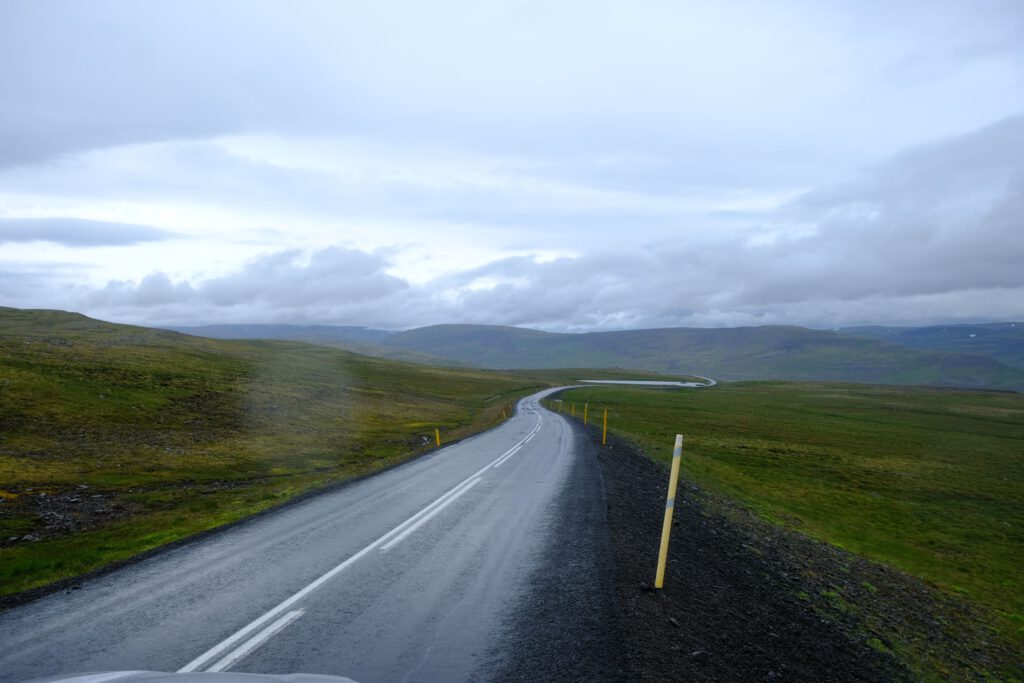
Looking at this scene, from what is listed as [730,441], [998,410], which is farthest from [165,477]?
[998,410]

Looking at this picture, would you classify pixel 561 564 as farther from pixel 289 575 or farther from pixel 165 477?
pixel 165 477

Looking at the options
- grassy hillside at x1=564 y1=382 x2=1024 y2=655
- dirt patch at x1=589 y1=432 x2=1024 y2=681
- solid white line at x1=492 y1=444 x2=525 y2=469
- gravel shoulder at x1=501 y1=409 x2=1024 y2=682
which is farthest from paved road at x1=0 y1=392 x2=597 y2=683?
grassy hillside at x1=564 y1=382 x2=1024 y2=655

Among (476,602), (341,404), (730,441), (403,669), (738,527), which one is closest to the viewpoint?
(403,669)

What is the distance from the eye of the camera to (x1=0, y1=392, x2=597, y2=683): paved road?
6.33m

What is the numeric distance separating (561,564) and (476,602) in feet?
7.48

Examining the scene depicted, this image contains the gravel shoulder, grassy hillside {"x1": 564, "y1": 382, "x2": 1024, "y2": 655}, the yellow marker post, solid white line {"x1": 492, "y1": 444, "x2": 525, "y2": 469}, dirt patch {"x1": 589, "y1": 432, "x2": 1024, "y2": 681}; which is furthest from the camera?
solid white line {"x1": 492, "y1": 444, "x2": 525, "y2": 469}

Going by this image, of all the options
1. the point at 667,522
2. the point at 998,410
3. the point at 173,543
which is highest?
the point at 667,522

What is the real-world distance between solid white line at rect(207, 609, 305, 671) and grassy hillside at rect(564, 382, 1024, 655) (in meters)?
18.2

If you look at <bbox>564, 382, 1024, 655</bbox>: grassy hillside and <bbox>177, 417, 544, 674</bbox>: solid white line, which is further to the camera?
<bbox>564, 382, 1024, 655</bbox>: grassy hillside

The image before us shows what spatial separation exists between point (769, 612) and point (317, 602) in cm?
747

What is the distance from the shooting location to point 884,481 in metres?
Answer: 36.7

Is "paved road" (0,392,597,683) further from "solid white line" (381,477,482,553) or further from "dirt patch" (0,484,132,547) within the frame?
"dirt patch" (0,484,132,547)

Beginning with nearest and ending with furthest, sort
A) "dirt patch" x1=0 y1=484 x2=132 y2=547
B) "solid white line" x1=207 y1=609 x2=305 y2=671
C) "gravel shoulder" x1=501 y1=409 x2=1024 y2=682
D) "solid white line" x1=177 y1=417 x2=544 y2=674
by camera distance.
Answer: "solid white line" x1=207 y1=609 x2=305 y2=671, "solid white line" x1=177 y1=417 x2=544 y2=674, "gravel shoulder" x1=501 y1=409 x2=1024 y2=682, "dirt patch" x1=0 y1=484 x2=132 y2=547

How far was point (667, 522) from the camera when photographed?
8453mm
